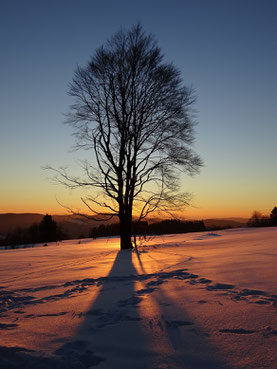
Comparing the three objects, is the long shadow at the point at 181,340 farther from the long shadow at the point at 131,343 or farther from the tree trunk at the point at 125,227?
the tree trunk at the point at 125,227

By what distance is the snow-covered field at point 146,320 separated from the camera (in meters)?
1.59

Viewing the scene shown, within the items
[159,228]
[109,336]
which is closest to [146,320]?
[109,336]

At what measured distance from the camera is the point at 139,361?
1542mm

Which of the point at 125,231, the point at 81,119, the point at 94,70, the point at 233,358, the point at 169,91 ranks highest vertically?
the point at 94,70

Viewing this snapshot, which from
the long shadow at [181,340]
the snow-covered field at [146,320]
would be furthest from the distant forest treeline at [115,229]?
the long shadow at [181,340]

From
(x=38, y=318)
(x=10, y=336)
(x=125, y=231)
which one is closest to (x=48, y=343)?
(x=10, y=336)

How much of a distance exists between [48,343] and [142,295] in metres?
1.28

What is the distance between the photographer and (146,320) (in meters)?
2.18

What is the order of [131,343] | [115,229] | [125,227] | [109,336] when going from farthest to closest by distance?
[115,229]
[125,227]
[109,336]
[131,343]

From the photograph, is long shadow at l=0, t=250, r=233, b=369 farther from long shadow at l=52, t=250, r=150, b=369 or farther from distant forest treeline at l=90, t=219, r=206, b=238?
distant forest treeline at l=90, t=219, r=206, b=238

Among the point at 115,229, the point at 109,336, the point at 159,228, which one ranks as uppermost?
the point at 115,229

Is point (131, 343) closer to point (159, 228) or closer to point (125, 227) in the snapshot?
point (125, 227)

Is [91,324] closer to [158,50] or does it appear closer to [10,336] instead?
[10,336]

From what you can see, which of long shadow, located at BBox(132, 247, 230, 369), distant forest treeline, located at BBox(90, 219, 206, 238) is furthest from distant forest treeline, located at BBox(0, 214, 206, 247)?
long shadow, located at BBox(132, 247, 230, 369)
